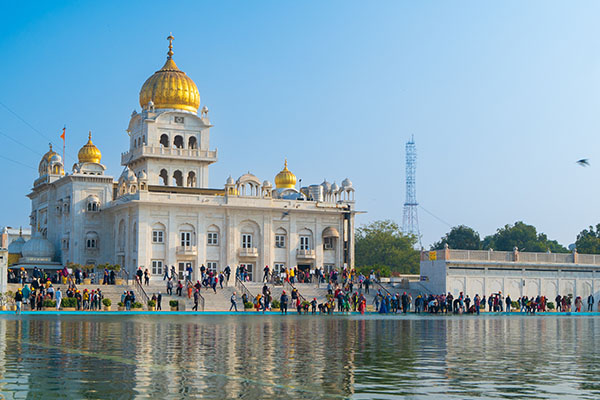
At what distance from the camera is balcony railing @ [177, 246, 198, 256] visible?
58.8 meters

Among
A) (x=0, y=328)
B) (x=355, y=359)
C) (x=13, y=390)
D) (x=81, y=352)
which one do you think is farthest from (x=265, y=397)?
(x=0, y=328)

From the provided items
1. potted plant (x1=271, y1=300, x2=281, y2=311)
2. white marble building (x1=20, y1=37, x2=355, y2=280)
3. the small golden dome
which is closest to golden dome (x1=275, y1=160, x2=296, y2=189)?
white marble building (x1=20, y1=37, x2=355, y2=280)

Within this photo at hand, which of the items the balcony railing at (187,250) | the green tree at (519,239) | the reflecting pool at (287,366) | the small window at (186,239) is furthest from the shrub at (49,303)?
the green tree at (519,239)

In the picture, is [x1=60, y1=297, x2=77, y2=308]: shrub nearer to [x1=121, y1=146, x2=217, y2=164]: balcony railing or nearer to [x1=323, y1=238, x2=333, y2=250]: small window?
[x1=121, y1=146, x2=217, y2=164]: balcony railing

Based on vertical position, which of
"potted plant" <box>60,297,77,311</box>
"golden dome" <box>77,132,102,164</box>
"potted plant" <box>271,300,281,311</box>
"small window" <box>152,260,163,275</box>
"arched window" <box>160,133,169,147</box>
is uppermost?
"arched window" <box>160,133,169,147</box>

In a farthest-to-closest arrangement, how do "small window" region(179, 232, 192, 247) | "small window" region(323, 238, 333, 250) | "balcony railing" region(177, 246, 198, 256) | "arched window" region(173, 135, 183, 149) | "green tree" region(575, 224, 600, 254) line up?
1. "green tree" region(575, 224, 600, 254)
2. "arched window" region(173, 135, 183, 149)
3. "small window" region(323, 238, 333, 250)
4. "small window" region(179, 232, 192, 247)
5. "balcony railing" region(177, 246, 198, 256)

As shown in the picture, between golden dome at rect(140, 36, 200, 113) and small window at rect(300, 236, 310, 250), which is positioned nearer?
small window at rect(300, 236, 310, 250)

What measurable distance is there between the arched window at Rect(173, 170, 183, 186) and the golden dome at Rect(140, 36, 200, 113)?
523 cm

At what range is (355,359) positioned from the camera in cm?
1647

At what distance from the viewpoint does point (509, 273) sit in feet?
198

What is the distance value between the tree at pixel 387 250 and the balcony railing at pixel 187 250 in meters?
35.1

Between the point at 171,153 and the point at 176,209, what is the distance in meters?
9.58

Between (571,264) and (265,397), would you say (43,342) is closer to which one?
(265,397)

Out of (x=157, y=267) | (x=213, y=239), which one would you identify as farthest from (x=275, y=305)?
(x=213, y=239)
